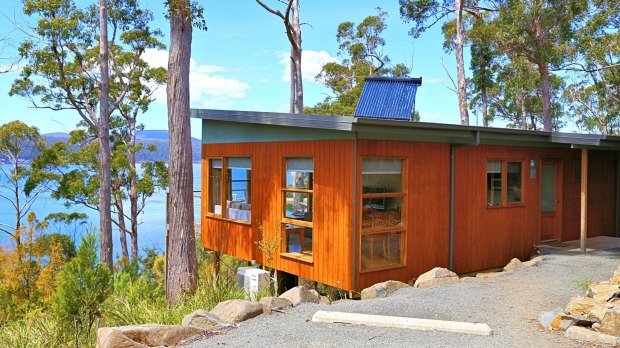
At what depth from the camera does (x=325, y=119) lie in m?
7.48

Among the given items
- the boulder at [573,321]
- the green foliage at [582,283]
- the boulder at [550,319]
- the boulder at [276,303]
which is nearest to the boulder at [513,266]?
the green foliage at [582,283]

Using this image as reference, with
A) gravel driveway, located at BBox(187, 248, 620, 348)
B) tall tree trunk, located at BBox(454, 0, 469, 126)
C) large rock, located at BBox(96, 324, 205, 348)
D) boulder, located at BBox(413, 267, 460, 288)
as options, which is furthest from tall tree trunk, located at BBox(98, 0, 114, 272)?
tall tree trunk, located at BBox(454, 0, 469, 126)

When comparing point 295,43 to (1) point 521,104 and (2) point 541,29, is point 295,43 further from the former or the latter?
(1) point 521,104

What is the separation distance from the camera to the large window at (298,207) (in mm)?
8461

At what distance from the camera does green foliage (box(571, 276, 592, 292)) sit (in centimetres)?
739

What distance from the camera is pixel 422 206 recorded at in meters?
8.55

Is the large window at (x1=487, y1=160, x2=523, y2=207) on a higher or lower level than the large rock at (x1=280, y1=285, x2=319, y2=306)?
higher

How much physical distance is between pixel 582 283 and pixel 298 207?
4.30 metres

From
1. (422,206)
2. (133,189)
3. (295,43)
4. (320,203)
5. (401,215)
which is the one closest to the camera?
(320,203)

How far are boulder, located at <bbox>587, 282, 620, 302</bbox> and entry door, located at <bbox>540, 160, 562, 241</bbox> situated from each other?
5097 mm

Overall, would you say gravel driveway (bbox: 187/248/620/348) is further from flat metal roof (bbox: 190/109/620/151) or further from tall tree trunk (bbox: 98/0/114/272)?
tall tree trunk (bbox: 98/0/114/272)

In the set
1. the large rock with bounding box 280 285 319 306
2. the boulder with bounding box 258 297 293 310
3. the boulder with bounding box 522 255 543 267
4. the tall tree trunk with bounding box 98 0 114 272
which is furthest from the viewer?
the tall tree trunk with bounding box 98 0 114 272

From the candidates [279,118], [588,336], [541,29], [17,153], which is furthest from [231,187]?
[17,153]

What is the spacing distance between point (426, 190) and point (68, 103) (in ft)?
59.7
